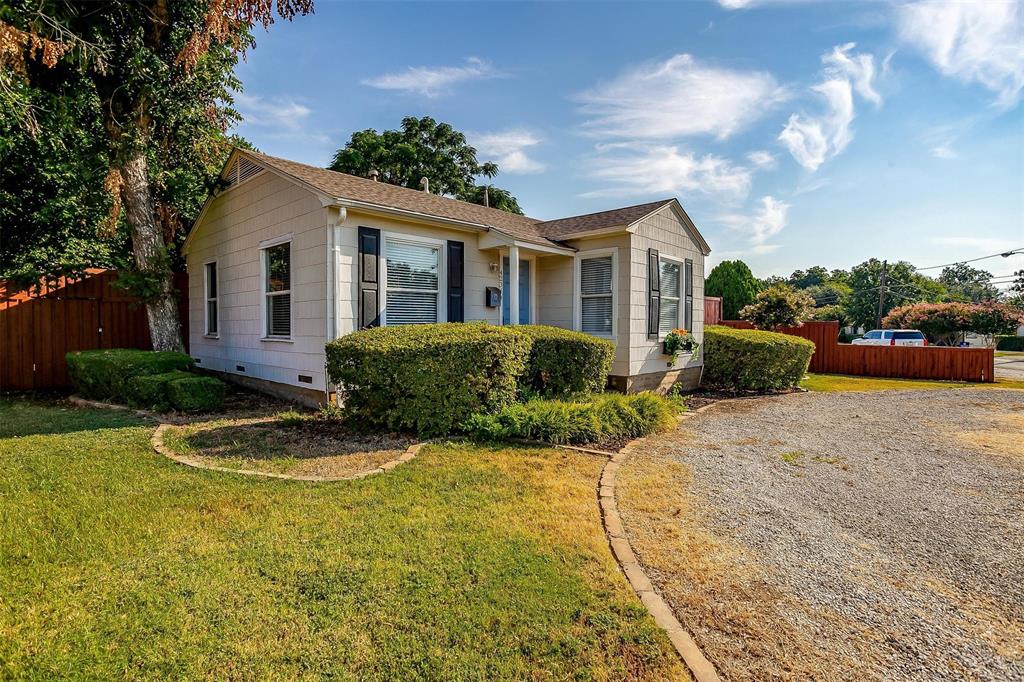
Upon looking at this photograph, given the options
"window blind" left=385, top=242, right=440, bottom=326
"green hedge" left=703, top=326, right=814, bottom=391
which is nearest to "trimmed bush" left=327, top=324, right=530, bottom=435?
"window blind" left=385, top=242, right=440, bottom=326

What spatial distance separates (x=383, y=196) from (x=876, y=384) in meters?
12.9

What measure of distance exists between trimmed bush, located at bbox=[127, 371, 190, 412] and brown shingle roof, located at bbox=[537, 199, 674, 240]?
23.4ft

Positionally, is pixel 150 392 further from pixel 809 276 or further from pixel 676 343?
pixel 809 276

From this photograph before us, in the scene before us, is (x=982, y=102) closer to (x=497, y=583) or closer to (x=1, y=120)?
(x=497, y=583)

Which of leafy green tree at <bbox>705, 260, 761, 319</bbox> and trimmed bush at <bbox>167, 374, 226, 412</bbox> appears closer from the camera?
trimmed bush at <bbox>167, 374, 226, 412</bbox>

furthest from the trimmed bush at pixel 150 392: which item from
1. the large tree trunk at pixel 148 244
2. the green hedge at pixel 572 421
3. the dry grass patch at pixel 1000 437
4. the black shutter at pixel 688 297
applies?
the dry grass patch at pixel 1000 437

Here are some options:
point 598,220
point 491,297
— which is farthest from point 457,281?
point 598,220

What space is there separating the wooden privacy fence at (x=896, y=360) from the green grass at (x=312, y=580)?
1434 centimetres

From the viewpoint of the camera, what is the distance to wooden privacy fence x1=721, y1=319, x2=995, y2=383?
13102mm

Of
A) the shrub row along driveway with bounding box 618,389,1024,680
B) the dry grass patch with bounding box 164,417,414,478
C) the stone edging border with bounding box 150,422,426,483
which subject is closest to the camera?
the shrub row along driveway with bounding box 618,389,1024,680

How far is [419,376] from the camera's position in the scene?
5.54m

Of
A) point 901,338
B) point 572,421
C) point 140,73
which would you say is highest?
point 140,73

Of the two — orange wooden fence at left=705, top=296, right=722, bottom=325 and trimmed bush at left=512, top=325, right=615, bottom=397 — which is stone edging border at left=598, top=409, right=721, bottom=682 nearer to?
trimmed bush at left=512, top=325, right=615, bottom=397

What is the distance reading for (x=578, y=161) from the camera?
11828mm
